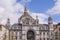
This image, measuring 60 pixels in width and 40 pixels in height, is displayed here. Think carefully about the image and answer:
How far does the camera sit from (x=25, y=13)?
289ft

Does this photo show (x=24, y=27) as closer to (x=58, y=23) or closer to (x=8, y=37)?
(x=8, y=37)

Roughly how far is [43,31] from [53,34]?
3565mm

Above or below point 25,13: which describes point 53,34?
below

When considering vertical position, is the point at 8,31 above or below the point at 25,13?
below

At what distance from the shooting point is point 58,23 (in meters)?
89.2

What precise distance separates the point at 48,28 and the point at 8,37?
1403 centimetres

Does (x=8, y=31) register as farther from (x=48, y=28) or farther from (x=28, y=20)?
(x=48, y=28)

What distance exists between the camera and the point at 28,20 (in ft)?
289

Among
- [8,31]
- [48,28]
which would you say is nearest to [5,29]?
[8,31]

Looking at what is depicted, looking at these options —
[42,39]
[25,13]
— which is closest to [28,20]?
[25,13]

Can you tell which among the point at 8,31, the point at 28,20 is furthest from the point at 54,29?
the point at 8,31

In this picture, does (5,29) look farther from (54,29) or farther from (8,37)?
(54,29)

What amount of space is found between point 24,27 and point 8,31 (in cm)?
566

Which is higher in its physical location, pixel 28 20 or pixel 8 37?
pixel 28 20
